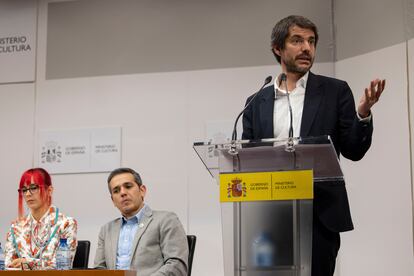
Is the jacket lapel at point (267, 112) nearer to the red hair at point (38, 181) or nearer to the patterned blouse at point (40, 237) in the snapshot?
the patterned blouse at point (40, 237)

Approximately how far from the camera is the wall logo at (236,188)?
6.61 ft

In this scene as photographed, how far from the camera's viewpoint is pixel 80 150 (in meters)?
5.41

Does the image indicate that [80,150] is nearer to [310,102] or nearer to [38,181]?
[38,181]

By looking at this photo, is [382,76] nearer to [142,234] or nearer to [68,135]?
[142,234]

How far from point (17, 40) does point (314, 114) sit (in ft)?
13.6

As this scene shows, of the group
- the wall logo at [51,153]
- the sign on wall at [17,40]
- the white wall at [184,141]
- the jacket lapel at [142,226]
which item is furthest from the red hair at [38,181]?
the sign on wall at [17,40]

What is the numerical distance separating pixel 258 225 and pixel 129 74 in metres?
3.62

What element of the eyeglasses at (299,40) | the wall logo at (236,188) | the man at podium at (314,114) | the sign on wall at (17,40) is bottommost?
the wall logo at (236,188)

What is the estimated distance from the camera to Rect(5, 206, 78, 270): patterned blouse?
3.86 m

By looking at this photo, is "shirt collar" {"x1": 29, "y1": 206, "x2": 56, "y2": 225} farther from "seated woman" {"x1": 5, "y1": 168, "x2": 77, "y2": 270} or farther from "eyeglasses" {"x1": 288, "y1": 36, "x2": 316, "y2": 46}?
"eyeglasses" {"x1": 288, "y1": 36, "x2": 316, "y2": 46}

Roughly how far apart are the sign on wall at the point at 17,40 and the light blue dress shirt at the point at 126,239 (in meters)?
2.38

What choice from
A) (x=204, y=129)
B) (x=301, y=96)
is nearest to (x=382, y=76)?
(x=204, y=129)

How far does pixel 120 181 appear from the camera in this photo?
3.82 metres

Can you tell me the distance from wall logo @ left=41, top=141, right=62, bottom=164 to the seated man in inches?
67.2
